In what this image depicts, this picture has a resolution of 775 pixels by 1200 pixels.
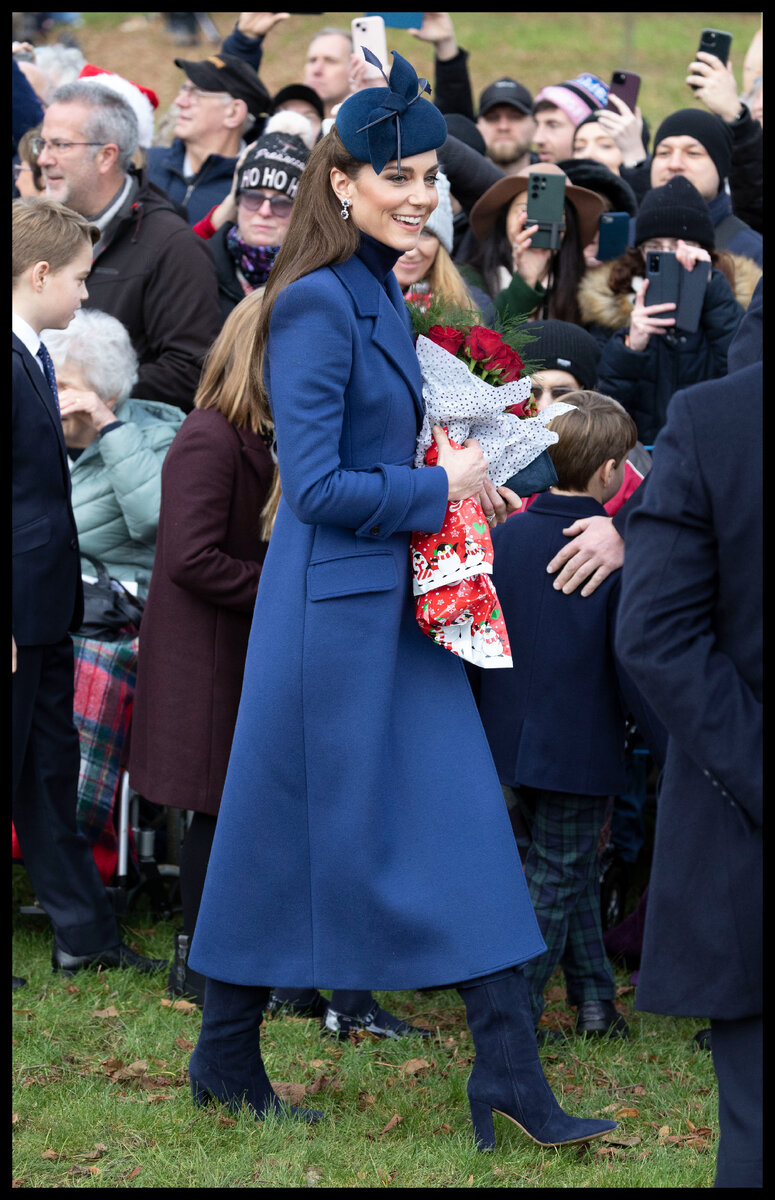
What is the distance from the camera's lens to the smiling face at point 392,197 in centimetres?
338

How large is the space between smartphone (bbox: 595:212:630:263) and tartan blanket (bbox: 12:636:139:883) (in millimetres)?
2628

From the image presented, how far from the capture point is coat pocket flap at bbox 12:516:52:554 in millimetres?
4602

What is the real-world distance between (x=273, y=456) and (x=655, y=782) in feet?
7.39

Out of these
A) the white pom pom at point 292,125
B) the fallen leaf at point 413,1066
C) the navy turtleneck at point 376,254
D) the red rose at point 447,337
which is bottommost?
the fallen leaf at point 413,1066

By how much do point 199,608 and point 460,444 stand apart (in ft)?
4.60

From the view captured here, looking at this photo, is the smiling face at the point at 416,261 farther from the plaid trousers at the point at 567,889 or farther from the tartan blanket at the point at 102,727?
the plaid trousers at the point at 567,889

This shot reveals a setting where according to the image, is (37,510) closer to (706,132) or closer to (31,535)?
(31,535)

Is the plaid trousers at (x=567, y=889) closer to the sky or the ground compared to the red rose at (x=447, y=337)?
closer to the ground

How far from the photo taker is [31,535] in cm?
462

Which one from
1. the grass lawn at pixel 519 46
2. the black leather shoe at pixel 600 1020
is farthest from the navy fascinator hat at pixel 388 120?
the grass lawn at pixel 519 46

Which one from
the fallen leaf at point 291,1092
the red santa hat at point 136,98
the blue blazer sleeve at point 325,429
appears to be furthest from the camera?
the red santa hat at point 136,98

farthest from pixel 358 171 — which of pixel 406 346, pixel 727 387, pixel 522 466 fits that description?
pixel 727 387

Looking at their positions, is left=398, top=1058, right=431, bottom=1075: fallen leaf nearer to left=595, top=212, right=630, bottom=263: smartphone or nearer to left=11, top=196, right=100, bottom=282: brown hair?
left=11, top=196, right=100, bottom=282: brown hair

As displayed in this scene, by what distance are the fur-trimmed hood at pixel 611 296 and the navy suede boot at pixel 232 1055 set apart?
3.37 metres
